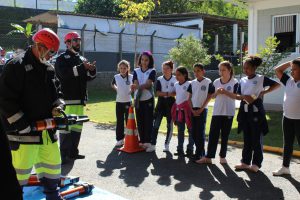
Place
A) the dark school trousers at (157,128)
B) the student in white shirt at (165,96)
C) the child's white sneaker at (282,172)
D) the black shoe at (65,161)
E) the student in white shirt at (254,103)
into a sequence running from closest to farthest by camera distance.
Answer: the child's white sneaker at (282,172) → the student in white shirt at (254,103) → the black shoe at (65,161) → the student in white shirt at (165,96) → the dark school trousers at (157,128)

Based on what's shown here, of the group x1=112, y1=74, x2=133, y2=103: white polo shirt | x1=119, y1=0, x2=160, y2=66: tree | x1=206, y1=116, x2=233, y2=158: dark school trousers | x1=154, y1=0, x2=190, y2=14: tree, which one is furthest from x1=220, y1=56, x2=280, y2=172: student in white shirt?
x1=154, y1=0, x2=190, y2=14: tree

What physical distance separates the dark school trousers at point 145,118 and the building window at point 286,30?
7431 millimetres

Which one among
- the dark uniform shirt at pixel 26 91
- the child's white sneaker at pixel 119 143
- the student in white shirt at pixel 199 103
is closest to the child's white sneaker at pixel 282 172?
the student in white shirt at pixel 199 103

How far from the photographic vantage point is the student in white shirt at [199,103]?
7434 millimetres

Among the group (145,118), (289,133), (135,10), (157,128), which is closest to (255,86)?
(289,133)

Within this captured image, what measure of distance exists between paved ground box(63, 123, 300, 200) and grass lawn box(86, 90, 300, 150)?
1.16m

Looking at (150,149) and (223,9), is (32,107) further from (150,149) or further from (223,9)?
(223,9)

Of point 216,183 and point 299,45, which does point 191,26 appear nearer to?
point 299,45

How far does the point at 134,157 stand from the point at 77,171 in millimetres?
1364

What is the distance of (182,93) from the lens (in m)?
7.86

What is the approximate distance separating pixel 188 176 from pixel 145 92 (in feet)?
7.78

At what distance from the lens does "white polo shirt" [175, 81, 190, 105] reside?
309 inches

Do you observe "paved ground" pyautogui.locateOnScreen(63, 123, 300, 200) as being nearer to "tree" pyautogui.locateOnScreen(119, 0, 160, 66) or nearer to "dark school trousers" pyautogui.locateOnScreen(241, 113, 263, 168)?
"dark school trousers" pyautogui.locateOnScreen(241, 113, 263, 168)

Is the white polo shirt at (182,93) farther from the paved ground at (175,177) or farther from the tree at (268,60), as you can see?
the tree at (268,60)
